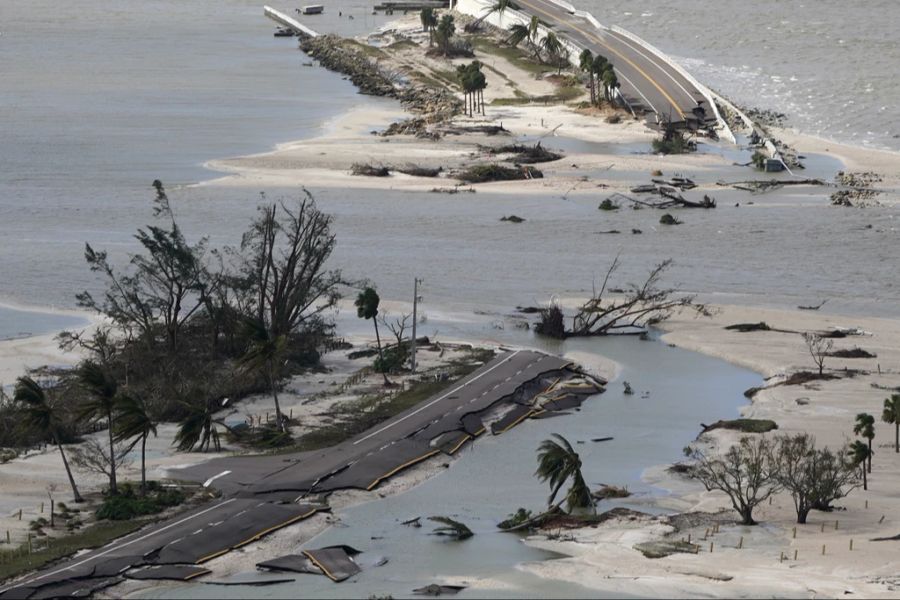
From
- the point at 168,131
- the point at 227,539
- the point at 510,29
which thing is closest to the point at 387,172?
the point at 168,131

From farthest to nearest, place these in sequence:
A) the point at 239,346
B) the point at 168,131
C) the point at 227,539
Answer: the point at 168,131 < the point at 239,346 < the point at 227,539

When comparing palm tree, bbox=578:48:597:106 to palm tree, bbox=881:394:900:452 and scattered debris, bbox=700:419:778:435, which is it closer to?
scattered debris, bbox=700:419:778:435

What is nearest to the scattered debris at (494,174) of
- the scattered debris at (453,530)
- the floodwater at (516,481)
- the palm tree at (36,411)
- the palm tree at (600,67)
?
the palm tree at (600,67)

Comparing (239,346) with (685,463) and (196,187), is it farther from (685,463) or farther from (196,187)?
(196,187)

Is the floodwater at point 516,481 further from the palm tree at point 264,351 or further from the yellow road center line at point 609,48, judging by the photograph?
the yellow road center line at point 609,48

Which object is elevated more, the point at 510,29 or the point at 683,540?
the point at 510,29

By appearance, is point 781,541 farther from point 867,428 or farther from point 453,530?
point 453,530
